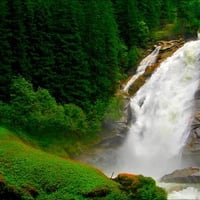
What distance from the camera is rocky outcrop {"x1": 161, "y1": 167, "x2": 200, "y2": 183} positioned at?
37.2 m

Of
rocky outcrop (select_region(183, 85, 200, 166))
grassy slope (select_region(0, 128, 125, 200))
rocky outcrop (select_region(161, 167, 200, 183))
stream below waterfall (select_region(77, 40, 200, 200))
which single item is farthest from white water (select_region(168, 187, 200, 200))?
rocky outcrop (select_region(183, 85, 200, 166))

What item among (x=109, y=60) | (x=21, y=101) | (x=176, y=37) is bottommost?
(x=21, y=101)

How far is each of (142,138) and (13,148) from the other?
14.4 m

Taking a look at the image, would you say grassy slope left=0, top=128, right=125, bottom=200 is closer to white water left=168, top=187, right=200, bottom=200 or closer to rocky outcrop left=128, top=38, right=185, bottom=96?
white water left=168, top=187, right=200, bottom=200

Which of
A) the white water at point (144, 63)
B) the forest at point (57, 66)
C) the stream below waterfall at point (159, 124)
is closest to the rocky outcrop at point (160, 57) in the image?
the white water at point (144, 63)

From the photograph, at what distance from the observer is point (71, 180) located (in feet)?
104

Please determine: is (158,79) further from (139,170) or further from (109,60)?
(139,170)

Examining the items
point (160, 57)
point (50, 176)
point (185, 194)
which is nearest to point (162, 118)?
point (160, 57)

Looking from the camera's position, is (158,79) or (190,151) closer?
(190,151)

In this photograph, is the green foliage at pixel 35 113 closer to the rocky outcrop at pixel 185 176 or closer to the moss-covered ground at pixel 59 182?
the moss-covered ground at pixel 59 182

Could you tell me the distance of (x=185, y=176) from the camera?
123ft

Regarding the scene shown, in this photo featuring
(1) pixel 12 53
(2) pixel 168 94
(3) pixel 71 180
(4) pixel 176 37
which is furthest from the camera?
(4) pixel 176 37

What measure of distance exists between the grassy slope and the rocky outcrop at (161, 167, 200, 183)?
6750mm

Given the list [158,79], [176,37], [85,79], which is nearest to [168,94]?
[158,79]
